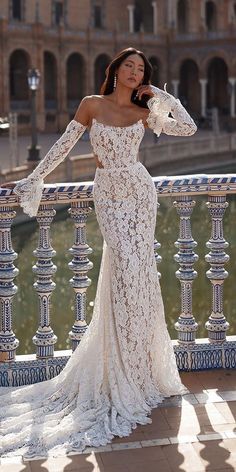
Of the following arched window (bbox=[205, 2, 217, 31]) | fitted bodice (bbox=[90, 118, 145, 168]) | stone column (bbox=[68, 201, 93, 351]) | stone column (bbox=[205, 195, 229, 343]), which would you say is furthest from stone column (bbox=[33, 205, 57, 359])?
arched window (bbox=[205, 2, 217, 31])

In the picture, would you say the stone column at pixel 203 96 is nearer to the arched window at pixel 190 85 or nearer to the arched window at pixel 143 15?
the arched window at pixel 190 85

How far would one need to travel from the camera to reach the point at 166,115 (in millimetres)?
3963

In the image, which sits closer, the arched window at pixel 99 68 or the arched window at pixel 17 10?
the arched window at pixel 17 10

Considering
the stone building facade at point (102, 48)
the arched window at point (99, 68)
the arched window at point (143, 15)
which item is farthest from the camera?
the arched window at point (143, 15)

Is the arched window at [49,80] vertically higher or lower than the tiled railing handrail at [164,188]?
higher

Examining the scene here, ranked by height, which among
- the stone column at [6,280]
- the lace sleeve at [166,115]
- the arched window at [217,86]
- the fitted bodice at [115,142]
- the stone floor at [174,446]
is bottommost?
the stone floor at [174,446]

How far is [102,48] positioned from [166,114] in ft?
121

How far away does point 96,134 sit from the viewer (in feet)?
12.6

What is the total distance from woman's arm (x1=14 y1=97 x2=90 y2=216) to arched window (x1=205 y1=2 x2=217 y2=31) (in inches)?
1782

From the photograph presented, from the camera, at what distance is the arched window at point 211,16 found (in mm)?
47075

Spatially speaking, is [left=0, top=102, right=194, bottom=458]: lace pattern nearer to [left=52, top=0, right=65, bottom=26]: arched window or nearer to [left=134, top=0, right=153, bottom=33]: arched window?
[left=52, top=0, right=65, bottom=26]: arched window

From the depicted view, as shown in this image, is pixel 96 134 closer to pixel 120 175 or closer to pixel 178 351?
pixel 120 175

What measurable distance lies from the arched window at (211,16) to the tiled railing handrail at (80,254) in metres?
44.9

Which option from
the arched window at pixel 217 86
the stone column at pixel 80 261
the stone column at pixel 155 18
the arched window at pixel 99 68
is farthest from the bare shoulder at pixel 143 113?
the arched window at pixel 217 86
